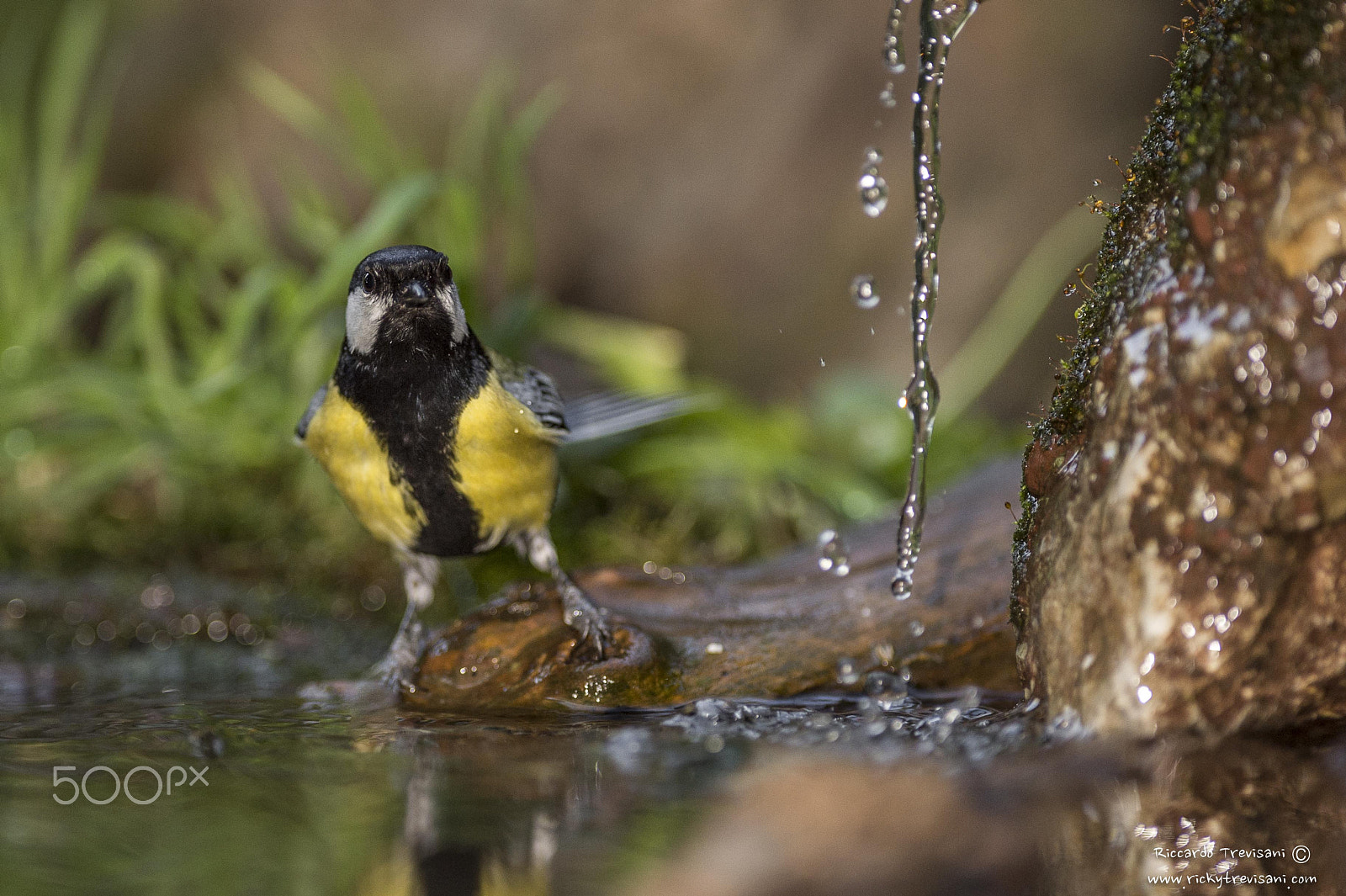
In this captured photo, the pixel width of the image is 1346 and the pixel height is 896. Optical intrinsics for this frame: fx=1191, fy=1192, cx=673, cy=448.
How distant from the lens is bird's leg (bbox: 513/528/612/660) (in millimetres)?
3041

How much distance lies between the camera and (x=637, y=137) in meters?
7.34

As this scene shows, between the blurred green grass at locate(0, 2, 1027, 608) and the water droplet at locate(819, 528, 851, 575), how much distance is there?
3.82 ft

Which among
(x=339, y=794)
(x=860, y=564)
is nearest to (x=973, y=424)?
(x=860, y=564)

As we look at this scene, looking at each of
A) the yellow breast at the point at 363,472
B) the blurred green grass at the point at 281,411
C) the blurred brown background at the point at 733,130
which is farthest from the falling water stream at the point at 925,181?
the blurred brown background at the point at 733,130

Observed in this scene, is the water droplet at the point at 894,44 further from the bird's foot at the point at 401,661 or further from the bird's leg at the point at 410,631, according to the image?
the bird's foot at the point at 401,661

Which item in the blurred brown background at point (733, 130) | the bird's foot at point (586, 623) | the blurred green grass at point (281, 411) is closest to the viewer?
the bird's foot at point (586, 623)

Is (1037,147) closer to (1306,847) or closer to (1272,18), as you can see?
(1272,18)

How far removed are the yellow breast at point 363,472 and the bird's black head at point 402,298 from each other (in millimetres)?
213

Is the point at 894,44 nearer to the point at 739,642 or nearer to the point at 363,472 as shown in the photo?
the point at 739,642

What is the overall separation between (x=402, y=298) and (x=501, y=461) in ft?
1.68

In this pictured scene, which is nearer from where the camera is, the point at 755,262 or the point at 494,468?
the point at 494,468

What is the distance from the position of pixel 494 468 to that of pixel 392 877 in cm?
141

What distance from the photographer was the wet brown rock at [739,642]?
2.98 meters

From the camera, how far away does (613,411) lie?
4.24 metres
